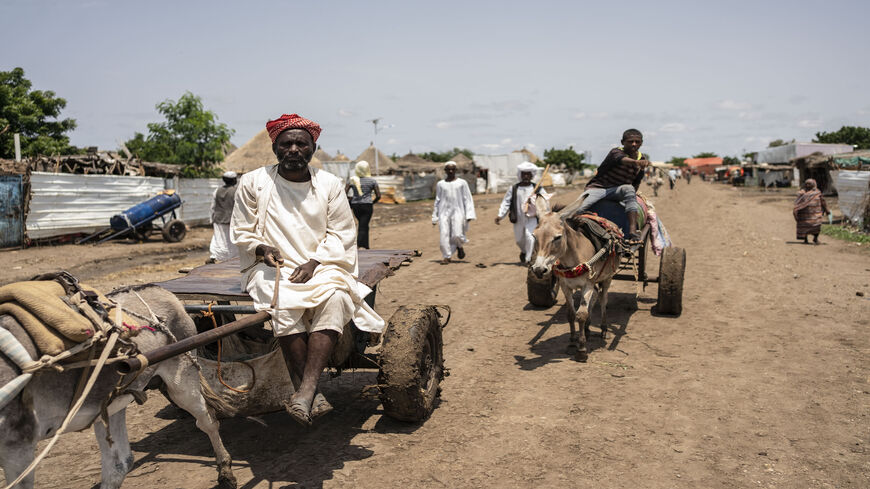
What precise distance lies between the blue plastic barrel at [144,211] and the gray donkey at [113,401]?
15.5 m

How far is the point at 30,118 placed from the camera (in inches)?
922

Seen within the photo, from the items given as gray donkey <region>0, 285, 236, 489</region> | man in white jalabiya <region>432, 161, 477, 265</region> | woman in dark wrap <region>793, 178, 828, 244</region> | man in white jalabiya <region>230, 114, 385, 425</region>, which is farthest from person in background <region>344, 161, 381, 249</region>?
woman in dark wrap <region>793, 178, 828, 244</region>

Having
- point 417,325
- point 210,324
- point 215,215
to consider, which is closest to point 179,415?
point 210,324

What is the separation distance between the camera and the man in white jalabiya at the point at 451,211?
13.3m

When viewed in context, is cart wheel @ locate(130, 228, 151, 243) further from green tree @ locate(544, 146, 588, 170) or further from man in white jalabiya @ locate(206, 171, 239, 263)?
green tree @ locate(544, 146, 588, 170)

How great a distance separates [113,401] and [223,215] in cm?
768

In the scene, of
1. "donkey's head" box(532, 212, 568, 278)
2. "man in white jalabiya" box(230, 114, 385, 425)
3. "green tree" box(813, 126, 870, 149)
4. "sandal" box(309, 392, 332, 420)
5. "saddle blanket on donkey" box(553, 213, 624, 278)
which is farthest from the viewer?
"green tree" box(813, 126, 870, 149)

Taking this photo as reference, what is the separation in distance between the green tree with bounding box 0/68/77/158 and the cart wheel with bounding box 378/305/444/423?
22.2 meters

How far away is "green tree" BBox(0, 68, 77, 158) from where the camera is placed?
22703mm

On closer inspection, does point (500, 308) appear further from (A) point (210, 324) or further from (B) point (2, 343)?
(B) point (2, 343)

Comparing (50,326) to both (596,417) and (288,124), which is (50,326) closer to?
(288,124)

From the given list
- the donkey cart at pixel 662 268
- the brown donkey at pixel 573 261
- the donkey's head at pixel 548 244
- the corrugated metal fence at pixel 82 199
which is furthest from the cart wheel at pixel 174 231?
the donkey's head at pixel 548 244

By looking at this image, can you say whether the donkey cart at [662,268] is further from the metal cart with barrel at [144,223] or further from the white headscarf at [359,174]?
the metal cart with barrel at [144,223]

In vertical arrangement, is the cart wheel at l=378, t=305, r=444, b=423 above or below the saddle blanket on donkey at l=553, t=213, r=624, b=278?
below
